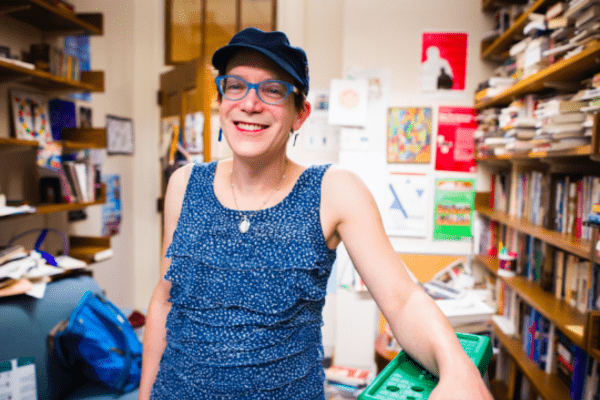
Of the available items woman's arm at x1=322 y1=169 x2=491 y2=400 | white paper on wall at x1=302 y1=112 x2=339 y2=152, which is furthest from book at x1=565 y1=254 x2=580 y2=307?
white paper on wall at x1=302 y1=112 x2=339 y2=152

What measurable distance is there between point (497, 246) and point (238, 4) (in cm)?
260

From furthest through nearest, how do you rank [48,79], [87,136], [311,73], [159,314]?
[311,73]
[87,136]
[48,79]
[159,314]

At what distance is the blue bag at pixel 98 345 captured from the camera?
1.60 meters

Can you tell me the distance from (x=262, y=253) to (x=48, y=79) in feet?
5.43

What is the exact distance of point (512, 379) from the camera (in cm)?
211

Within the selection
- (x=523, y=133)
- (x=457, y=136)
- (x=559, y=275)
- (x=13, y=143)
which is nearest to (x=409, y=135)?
(x=457, y=136)

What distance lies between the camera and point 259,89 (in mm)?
873

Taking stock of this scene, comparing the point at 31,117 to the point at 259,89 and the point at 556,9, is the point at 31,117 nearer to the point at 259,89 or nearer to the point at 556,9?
the point at 259,89

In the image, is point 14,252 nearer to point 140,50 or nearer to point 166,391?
point 166,391

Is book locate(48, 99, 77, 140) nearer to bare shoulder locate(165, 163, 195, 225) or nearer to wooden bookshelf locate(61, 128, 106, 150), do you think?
wooden bookshelf locate(61, 128, 106, 150)

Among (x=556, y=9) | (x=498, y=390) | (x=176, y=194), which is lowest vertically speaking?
(x=498, y=390)

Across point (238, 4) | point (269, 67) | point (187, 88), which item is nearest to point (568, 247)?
point (269, 67)

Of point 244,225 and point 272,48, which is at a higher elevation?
point 272,48

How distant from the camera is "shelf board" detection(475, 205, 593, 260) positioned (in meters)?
1.43
